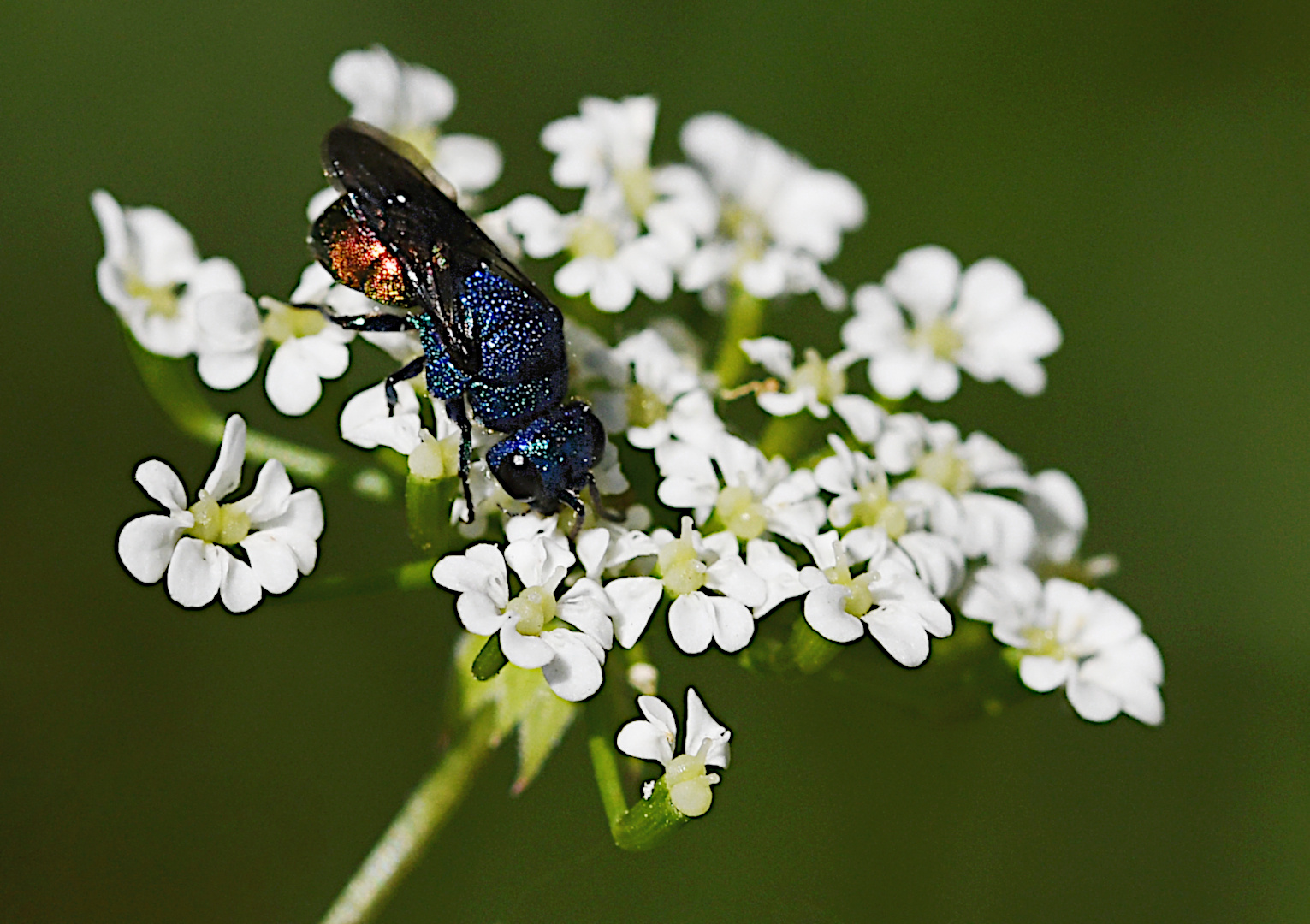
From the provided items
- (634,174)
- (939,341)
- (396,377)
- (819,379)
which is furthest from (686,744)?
(634,174)

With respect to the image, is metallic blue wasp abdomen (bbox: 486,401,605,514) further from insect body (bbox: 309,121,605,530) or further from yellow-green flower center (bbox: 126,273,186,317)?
yellow-green flower center (bbox: 126,273,186,317)

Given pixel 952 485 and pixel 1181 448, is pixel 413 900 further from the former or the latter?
pixel 1181 448

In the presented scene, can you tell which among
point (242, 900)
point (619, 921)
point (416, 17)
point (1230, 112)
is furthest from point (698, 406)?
Result: point (1230, 112)

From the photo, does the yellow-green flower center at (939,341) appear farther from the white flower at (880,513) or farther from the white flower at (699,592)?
the white flower at (699,592)

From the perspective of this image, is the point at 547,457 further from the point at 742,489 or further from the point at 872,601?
the point at 872,601

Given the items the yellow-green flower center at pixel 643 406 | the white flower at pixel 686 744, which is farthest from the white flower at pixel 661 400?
the white flower at pixel 686 744

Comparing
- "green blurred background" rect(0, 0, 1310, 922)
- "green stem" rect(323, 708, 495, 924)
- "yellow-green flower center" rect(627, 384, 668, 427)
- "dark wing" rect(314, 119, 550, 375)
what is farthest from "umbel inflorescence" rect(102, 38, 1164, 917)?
"green blurred background" rect(0, 0, 1310, 922)
